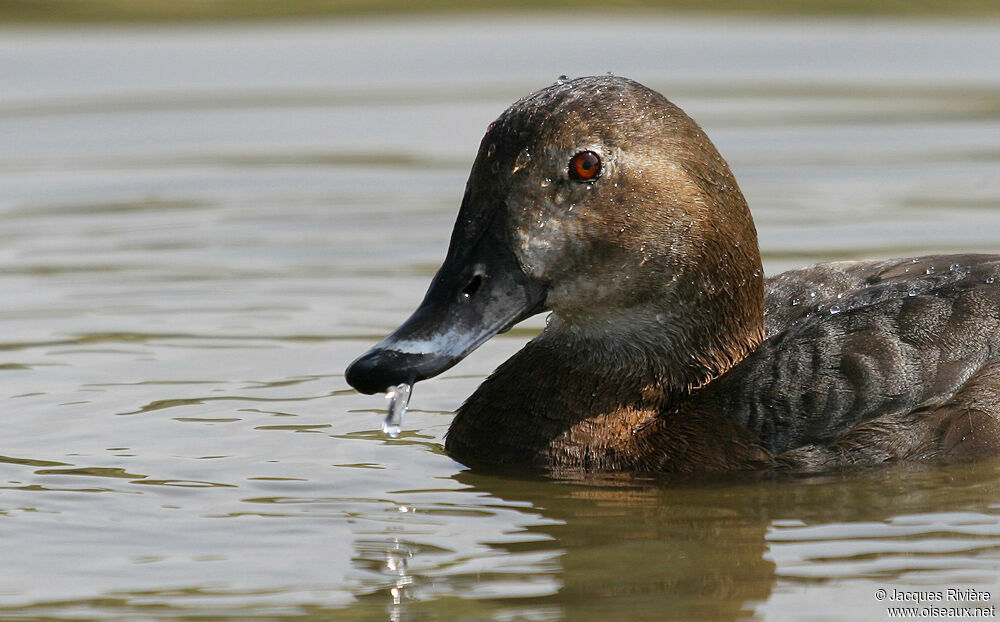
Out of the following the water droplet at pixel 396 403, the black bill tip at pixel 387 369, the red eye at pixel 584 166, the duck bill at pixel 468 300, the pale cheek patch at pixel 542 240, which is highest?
the red eye at pixel 584 166

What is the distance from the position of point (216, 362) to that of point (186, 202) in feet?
12.4

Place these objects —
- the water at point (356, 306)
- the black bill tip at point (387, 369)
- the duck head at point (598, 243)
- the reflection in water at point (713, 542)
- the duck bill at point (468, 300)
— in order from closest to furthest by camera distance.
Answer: the reflection in water at point (713, 542)
the water at point (356, 306)
the black bill tip at point (387, 369)
the duck bill at point (468, 300)
the duck head at point (598, 243)

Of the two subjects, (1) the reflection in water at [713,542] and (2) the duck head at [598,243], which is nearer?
(1) the reflection in water at [713,542]

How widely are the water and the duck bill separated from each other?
1.85 feet

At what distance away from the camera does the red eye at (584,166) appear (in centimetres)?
712

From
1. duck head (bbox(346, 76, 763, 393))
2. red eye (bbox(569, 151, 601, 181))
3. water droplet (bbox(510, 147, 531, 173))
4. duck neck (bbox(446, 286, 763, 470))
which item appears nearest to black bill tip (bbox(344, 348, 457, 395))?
duck head (bbox(346, 76, 763, 393))

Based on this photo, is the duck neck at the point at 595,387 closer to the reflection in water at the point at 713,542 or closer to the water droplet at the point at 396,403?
the reflection in water at the point at 713,542

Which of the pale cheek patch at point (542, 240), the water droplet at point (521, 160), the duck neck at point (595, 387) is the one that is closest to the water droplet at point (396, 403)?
the duck neck at point (595, 387)

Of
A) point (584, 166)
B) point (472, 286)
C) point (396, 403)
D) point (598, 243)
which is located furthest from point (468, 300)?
point (584, 166)

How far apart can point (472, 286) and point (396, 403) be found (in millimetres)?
540

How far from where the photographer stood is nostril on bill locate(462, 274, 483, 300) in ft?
23.0

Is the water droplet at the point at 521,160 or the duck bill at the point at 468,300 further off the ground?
the water droplet at the point at 521,160

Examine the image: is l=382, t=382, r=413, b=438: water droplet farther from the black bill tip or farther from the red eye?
the red eye

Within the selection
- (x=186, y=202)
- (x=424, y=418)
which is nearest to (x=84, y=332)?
(x=424, y=418)
